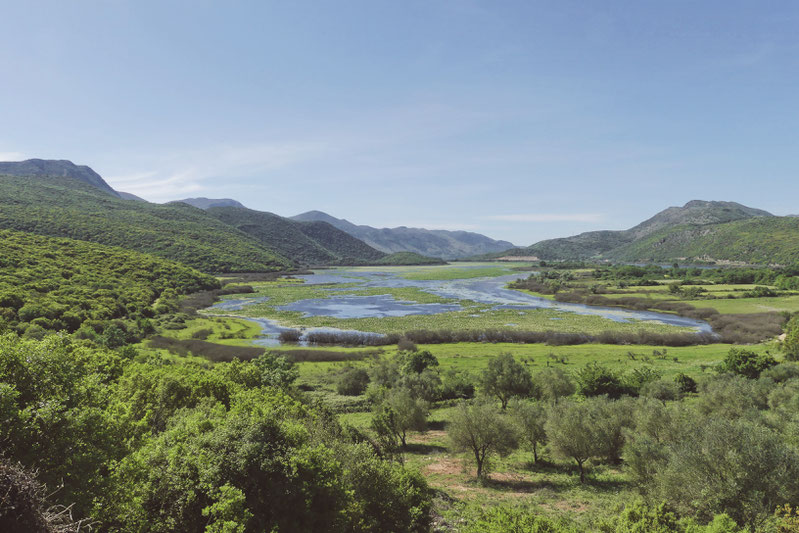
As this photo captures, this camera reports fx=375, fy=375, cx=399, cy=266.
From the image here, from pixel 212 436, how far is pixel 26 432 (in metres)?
5.94

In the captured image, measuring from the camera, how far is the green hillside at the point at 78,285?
8025cm

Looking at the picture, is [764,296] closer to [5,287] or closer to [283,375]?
Result: [283,375]

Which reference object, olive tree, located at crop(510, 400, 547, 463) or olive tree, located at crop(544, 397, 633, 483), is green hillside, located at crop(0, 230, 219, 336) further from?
olive tree, located at crop(544, 397, 633, 483)

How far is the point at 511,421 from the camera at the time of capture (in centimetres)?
3556

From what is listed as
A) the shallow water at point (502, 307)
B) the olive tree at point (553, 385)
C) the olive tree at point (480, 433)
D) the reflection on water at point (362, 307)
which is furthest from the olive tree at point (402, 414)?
the shallow water at point (502, 307)

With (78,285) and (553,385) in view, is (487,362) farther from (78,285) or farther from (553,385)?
(78,285)

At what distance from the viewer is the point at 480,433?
33438 mm

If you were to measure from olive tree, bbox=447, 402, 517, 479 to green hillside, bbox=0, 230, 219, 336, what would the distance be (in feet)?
182

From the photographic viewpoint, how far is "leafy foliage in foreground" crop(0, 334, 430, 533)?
12383mm

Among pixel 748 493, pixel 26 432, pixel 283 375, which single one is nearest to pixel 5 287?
pixel 283 375

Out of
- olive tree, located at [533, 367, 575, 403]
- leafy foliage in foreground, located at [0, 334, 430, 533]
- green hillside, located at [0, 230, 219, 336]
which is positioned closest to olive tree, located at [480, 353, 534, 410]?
olive tree, located at [533, 367, 575, 403]

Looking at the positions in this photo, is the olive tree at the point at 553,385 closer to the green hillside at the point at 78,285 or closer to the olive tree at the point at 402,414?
the olive tree at the point at 402,414

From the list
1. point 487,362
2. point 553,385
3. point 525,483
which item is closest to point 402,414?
point 525,483

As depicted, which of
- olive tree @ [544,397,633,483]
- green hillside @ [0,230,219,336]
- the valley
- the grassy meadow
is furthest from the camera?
green hillside @ [0,230,219,336]
